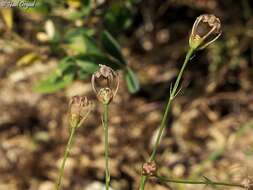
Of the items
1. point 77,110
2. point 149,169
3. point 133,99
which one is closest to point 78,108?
point 77,110

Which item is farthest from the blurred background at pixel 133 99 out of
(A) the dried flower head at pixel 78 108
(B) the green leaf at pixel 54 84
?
(A) the dried flower head at pixel 78 108

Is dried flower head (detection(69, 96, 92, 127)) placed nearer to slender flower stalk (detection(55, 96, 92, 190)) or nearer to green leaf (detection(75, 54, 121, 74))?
slender flower stalk (detection(55, 96, 92, 190))

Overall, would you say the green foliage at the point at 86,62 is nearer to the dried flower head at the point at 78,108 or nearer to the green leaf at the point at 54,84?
the green leaf at the point at 54,84

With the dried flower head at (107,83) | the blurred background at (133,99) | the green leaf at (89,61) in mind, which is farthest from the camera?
the blurred background at (133,99)

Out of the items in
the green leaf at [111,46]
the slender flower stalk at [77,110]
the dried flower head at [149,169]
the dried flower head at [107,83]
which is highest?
the green leaf at [111,46]

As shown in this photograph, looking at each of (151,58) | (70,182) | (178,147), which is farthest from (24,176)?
(151,58)

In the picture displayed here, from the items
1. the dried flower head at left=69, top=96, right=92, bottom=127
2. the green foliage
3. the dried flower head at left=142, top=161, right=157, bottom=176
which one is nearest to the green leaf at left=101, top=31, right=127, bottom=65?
the green foliage

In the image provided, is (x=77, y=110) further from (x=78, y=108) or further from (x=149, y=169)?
(x=149, y=169)

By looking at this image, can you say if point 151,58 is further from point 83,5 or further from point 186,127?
point 83,5
